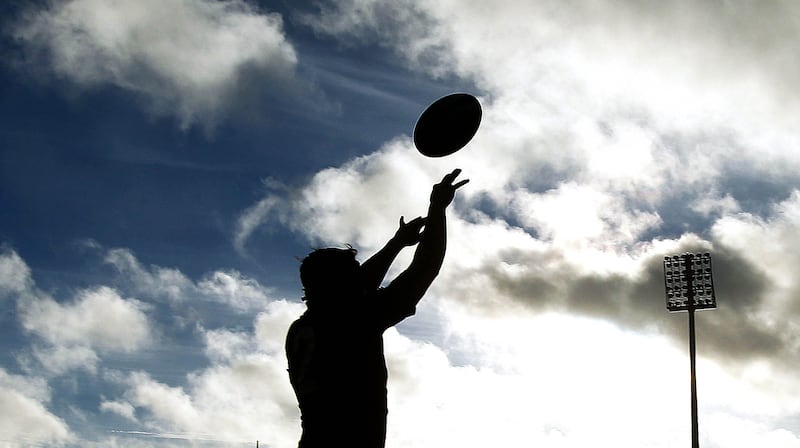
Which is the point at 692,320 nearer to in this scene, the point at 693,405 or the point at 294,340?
the point at 693,405

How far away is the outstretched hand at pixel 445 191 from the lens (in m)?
3.69

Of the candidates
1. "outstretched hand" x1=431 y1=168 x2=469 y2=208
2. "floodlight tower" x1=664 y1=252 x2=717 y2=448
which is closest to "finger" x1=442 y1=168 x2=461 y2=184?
"outstretched hand" x1=431 y1=168 x2=469 y2=208

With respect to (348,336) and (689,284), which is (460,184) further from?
(689,284)

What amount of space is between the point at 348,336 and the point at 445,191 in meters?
0.86

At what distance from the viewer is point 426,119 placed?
5312 millimetres

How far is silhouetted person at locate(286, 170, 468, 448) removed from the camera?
3369 millimetres

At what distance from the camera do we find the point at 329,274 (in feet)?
12.0

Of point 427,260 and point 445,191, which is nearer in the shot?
point 427,260

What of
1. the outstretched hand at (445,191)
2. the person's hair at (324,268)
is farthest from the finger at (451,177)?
the person's hair at (324,268)

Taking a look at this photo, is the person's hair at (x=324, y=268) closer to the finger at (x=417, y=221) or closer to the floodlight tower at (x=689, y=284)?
the finger at (x=417, y=221)

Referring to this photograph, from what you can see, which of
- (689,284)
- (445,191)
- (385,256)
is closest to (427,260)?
(445,191)

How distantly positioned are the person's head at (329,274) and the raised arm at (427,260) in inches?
11.7

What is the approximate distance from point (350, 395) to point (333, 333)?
315 mm

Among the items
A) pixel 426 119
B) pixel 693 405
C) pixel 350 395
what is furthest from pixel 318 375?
pixel 693 405
